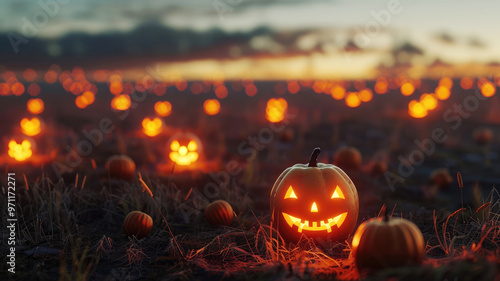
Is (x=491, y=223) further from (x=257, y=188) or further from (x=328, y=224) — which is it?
(x=257, y=188)

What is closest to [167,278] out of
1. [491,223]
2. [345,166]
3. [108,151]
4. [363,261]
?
[363,261]

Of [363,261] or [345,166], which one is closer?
[363,261]

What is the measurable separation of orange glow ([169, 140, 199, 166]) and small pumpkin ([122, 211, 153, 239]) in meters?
5.09

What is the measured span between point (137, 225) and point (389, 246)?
3.15 m

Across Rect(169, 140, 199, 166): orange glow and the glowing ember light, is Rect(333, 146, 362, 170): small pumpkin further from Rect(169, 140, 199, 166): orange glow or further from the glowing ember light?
the glowing ember light

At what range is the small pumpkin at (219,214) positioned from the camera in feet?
20.2

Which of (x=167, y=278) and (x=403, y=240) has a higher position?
(x=403, y=240)

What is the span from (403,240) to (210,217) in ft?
9.71

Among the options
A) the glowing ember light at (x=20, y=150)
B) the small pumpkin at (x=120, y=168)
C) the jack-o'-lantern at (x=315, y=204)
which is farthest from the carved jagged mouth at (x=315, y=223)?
the glowing ember light at (x=20, y=150)

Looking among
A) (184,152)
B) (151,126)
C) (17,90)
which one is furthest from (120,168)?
(17,90)

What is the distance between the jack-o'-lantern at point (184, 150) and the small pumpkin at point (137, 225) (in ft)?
16.7

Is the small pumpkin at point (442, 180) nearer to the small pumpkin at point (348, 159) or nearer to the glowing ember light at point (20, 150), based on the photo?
the small pumpkin at point (348, 159)

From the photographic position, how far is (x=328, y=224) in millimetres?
5188

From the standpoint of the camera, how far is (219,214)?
20.2ft
